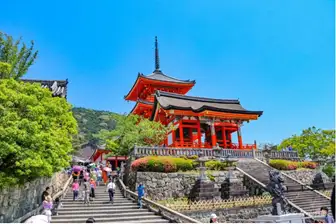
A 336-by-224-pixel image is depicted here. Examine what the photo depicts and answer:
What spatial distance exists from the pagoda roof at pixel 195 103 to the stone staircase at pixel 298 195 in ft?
24.8

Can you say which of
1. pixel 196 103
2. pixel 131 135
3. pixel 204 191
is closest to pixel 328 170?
pixel 204 191

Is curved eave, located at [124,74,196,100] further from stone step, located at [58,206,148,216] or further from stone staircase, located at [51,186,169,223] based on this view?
stone step, located at [58,206,148,216]

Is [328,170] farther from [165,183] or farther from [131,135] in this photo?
[131,135]

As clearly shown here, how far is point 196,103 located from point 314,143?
47.7 ft

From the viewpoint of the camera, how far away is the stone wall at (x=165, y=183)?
61.0ft

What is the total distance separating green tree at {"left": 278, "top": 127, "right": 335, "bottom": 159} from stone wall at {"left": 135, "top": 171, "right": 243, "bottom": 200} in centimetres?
1799

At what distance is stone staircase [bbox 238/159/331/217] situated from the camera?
1675 cm

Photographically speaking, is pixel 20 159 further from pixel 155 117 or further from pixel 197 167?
pixel 155 117

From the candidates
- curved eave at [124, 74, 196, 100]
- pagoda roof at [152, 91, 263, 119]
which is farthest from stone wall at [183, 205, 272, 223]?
curved eave at [124, 74, 196, 100]

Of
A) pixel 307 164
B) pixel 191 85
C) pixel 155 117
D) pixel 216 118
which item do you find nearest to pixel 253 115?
pixel 216 118

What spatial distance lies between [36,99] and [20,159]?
2402 mm

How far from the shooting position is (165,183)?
62.1ft

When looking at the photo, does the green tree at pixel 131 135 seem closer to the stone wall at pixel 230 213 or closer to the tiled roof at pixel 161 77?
the stone wall at pixel 230 213

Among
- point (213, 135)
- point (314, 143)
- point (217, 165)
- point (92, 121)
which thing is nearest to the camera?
point (217, 165)
